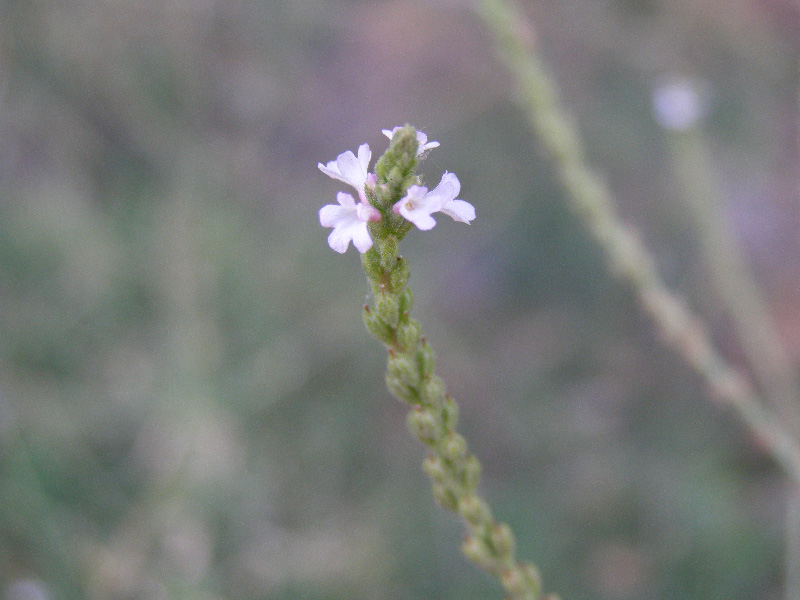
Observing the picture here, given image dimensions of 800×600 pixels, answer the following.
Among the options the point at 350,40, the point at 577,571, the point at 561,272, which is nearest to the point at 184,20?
the point at 350,40

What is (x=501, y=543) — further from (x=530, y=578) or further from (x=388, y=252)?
(x=388, y=252)

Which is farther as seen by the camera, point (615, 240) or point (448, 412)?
point (615, 240)

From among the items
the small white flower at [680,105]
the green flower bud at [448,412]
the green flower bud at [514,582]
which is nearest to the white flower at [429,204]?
the green flower bud at [448,412]

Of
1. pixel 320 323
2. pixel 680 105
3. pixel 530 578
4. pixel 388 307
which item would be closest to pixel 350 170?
pixel 388 307

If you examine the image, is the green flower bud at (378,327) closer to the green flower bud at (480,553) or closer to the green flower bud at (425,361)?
the green flower bud at (425,361)

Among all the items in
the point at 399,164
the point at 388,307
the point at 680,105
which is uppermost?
the point at 680,105

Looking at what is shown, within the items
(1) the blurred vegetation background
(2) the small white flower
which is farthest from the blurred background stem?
(1) the blurred vegetation background

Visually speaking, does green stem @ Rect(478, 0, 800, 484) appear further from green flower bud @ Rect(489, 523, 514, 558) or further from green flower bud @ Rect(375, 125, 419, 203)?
green flower bud @ Rect(375, 125, 419, 203)

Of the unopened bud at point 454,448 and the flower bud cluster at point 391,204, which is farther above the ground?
the flower bud cluster at point 391,204
